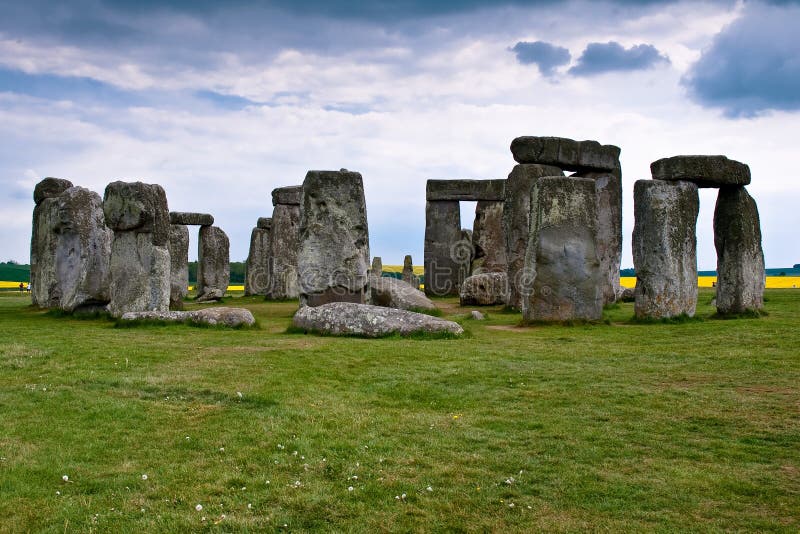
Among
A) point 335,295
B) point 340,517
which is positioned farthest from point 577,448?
point 335,295

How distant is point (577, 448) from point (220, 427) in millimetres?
3253

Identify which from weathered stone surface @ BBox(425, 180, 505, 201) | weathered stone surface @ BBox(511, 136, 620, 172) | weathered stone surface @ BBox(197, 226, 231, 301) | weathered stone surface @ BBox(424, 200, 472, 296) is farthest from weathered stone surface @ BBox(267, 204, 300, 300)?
weathered stone surface @ BBox(511, 136, 620, 172)

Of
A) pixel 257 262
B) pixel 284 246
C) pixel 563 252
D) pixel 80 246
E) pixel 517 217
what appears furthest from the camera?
pixel 257 262

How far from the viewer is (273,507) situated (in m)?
5.26

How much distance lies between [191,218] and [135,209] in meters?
14.2

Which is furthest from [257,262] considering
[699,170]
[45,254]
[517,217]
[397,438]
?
[397,438]

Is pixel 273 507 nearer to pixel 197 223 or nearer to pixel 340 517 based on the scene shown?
pixel 340 517

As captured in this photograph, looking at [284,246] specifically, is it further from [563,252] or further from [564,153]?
[563,252]

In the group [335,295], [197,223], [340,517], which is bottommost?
[340,517]

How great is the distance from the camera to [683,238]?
1583 centimetres

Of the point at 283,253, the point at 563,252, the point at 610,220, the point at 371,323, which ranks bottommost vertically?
the point at 371,323

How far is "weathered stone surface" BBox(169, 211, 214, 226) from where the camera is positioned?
2925 cm

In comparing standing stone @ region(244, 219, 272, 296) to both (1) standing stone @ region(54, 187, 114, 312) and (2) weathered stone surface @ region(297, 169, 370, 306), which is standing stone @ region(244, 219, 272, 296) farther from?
(2) weathered stone surface @ region(297, 169, 370, 306)

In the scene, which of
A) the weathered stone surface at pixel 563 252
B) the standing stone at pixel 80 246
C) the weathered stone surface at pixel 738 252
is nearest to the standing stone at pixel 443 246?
the weathered stone surface at pixel 738 252
